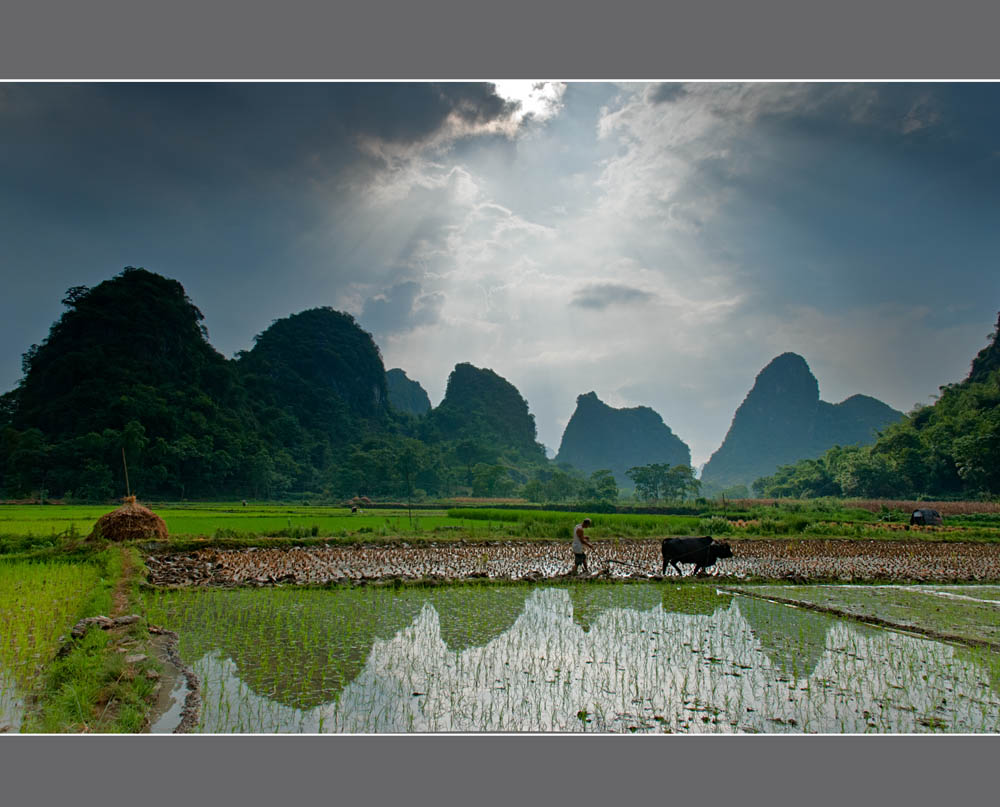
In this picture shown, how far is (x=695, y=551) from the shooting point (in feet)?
29.2

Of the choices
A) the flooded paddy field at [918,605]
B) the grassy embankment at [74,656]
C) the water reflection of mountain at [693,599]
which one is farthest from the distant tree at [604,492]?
the grassy embankment at [74,656]

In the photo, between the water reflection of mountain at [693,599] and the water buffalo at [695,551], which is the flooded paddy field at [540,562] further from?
the water reflection of mountain at [693,599]

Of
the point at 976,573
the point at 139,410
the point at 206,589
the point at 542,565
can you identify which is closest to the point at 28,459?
the point at 139,410

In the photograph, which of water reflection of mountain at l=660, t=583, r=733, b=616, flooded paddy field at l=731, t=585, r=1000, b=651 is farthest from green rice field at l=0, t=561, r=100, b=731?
flooded paddy field at l=731, t=585, r=1000, b=651

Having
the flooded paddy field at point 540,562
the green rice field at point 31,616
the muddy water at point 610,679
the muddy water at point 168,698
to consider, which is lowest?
the flooded paddy field at point 540,562

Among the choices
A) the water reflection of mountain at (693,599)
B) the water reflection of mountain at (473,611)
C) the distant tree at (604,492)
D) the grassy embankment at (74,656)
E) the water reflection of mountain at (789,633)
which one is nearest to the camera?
the grassy embankment at (74,656)

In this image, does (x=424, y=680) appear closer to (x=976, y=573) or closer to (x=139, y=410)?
(x=976, y=573)

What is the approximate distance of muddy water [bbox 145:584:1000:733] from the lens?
3.21 m

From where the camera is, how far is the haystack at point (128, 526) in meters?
11.2

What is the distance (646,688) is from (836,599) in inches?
174

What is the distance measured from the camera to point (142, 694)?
3432 millimetres

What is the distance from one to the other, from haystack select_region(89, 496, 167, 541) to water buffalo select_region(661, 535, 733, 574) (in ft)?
32.0

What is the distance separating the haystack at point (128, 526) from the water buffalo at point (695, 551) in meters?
9.76

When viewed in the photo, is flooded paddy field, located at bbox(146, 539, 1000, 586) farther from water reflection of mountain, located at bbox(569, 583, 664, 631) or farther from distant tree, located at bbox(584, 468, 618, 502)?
distant tree, located at bbox(584, 468, 618, 502)
